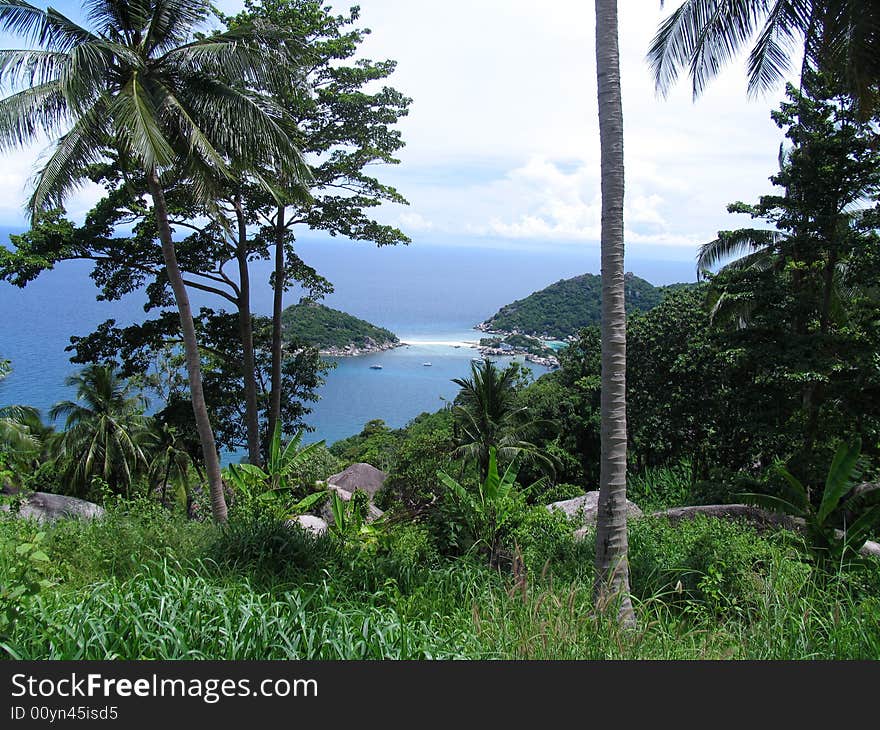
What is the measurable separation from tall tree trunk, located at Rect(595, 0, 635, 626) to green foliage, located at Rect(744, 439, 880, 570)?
2.14 m

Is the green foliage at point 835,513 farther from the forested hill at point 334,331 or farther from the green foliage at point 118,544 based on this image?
the forested hill at point 334,331

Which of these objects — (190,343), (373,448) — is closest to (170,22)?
(190,343)

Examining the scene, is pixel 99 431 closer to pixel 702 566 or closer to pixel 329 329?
pixel 702 566

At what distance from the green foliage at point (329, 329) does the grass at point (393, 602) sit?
29.8m

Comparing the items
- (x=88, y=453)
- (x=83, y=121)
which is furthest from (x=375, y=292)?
(x=83, y=121)

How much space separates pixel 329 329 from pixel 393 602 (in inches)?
2264

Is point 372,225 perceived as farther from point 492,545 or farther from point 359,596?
point 359,596

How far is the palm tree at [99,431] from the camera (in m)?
19.2

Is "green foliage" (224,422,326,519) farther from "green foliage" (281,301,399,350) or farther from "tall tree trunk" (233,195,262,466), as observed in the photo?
"green foliage" (281,301,399,350)

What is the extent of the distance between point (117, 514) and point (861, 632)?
664 centimetres

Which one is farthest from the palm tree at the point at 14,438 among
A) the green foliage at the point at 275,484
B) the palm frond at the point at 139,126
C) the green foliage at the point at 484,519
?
the green foliage at the point at 484,519

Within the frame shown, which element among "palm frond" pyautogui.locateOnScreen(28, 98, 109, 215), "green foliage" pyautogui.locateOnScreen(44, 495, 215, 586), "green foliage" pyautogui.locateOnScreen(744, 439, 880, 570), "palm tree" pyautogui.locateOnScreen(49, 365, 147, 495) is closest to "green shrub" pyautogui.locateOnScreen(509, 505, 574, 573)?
"green foliage" pyautogui.locateOnScreen(744, 439, 880, 570)

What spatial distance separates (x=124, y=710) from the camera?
Result: 9.38 ft

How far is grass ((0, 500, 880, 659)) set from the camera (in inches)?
131
